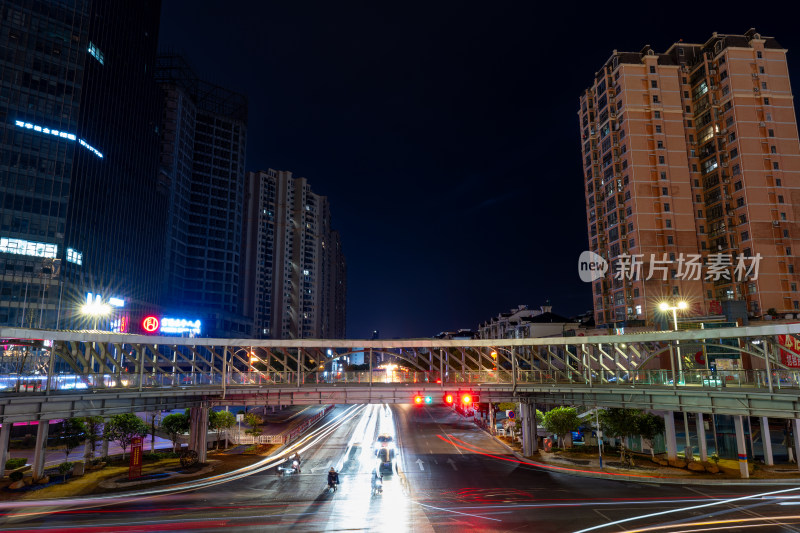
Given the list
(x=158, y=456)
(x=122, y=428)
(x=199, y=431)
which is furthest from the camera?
(x=158, y=456)

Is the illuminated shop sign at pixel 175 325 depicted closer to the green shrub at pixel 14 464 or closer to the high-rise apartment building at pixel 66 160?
the high-rise apartment building at pixel 66 160

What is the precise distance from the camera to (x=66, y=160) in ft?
303

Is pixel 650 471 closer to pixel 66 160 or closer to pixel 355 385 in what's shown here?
pixel 355 385

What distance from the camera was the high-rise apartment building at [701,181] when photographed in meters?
87.3

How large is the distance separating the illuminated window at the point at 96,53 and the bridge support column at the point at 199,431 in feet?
289

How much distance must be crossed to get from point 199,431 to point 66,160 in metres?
72.2

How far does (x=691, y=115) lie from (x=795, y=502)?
90.2 meters

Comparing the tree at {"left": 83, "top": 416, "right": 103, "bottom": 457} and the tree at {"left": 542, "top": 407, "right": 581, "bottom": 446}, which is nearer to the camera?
the tree at {"left": 83, "top": 416, "right": 103, "bottom": 457}

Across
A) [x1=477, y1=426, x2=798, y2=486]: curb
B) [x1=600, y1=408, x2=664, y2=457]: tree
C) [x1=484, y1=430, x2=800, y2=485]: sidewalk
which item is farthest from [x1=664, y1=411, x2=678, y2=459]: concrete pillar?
[x1=477, y1=426, x2=798, y2=486]: curb

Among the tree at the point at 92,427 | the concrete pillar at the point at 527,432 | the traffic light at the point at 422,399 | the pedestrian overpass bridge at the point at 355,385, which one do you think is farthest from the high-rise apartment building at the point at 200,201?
the concrete pillar at the point at 527,432

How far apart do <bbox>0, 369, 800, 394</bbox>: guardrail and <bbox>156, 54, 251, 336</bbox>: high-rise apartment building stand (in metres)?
104

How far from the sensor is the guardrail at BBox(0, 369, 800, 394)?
33344mm

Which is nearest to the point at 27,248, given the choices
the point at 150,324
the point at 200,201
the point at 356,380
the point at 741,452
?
the point at 150,324

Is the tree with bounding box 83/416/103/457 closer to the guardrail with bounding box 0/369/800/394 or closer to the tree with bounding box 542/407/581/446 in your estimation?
the guardrail with bounding box 0/369/800/394
